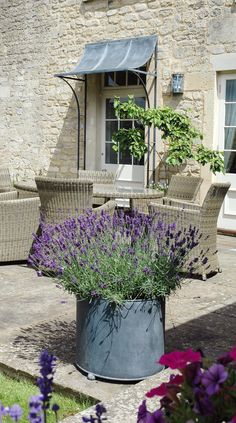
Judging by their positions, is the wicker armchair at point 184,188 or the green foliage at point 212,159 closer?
the wicker armchair at point 184,188

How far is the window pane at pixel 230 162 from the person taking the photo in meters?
7.91

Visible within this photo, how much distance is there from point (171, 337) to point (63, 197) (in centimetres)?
194

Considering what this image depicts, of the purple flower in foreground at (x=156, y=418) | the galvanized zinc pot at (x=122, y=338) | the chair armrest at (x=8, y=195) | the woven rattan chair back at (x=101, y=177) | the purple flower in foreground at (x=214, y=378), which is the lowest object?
the galvanized zinc pot at (x=122, y=338)

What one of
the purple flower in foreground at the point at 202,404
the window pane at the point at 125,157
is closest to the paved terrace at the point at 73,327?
the purple flower in foreground at the point at 202,404

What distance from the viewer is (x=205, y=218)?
16.1 ft

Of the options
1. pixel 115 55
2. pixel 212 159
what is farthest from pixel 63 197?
pixel 115 55

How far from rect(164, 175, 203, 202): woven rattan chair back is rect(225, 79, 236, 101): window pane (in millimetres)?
1576

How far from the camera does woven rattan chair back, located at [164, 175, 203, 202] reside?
22.5 feet

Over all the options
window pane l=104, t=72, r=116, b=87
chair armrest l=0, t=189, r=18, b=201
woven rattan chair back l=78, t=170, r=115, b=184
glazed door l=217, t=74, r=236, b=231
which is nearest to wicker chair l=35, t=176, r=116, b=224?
chair armrest l=0, t=189, r=18, b=201

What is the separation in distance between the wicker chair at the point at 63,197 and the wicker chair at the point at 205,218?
25.6 inches

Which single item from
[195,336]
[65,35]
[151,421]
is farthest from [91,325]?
[65,35]

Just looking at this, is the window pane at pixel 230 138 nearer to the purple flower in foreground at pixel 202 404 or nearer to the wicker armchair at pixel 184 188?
the wicker armchair at pixel 184 188

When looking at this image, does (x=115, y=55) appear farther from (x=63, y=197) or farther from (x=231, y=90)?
(x=63, y=197)

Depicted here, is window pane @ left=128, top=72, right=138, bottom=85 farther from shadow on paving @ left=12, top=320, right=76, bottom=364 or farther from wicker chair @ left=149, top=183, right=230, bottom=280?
shadow on paving @ left=12, top=320, right=76, bottom=364
